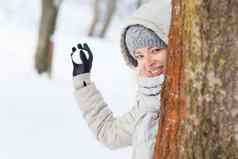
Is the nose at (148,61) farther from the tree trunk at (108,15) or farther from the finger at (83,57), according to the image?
the tree trunk at (108,15)

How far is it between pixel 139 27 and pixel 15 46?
22114 millimetres

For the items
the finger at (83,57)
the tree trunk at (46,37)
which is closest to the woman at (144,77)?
the finger at (83,57)

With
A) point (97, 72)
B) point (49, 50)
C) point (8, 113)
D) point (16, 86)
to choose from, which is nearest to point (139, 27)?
point (8, 113)

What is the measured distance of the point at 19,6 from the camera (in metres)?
45.2

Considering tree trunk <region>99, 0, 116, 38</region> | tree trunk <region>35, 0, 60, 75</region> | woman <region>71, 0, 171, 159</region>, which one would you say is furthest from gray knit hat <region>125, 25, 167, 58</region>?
tree trunk <region>99, 0, 116, 38</region>

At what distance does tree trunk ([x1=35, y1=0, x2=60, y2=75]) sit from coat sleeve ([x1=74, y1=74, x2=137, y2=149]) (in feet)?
42.1

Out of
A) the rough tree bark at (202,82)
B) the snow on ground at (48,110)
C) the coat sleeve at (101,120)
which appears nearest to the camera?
the rough tree bark at (202,82)

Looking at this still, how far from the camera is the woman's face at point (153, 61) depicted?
3.16 meters

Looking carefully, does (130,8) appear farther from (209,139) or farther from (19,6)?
(209,139)

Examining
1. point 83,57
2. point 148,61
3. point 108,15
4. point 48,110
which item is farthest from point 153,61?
point 108,15

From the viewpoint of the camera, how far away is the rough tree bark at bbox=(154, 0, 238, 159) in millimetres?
2549

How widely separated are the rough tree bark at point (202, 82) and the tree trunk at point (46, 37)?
44.3ft

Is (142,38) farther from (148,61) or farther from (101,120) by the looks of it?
(101,120)

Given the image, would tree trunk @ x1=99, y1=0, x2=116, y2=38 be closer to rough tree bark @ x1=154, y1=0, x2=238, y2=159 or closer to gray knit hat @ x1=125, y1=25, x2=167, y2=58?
gray knit hat @ x1=125, y1=25, x2=167, y2=58
